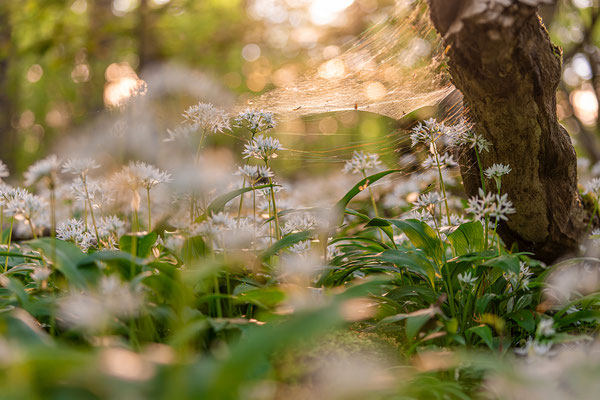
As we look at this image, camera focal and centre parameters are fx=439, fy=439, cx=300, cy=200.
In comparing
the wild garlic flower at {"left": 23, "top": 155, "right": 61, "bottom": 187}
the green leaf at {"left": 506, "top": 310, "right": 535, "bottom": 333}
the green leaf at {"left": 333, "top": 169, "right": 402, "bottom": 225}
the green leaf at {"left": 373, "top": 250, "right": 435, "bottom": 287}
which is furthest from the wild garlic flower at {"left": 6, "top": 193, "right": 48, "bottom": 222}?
the green leaf at {"left": 506, "top": 310, "right": 535, "bottom": 333}

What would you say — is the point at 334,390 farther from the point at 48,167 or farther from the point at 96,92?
the point at 96,92

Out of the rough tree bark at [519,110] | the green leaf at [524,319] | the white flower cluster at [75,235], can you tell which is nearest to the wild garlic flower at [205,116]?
the white flower cluster at [75,235]

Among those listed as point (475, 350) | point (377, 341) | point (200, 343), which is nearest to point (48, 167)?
point (200, 343)

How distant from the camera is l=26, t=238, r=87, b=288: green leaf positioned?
1.56 metres

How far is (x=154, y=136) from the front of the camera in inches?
104

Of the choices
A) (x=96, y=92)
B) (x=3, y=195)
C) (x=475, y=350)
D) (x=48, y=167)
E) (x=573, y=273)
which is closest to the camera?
(x=48, y=167)

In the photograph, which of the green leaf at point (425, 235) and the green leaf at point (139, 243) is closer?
the green leaf at point (139, 243)

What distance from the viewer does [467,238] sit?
7.90ft

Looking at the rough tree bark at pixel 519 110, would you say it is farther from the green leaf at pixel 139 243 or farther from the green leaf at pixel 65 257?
the green leaf at pixel 65 257

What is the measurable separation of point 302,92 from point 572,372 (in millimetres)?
3194

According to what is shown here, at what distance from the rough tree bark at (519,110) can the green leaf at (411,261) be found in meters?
0.91

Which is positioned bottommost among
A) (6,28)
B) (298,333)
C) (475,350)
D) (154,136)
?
(475,350)

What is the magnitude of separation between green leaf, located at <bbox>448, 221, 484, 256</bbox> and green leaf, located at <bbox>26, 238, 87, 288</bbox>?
5.99ft

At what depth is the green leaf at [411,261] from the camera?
2.13 meters
